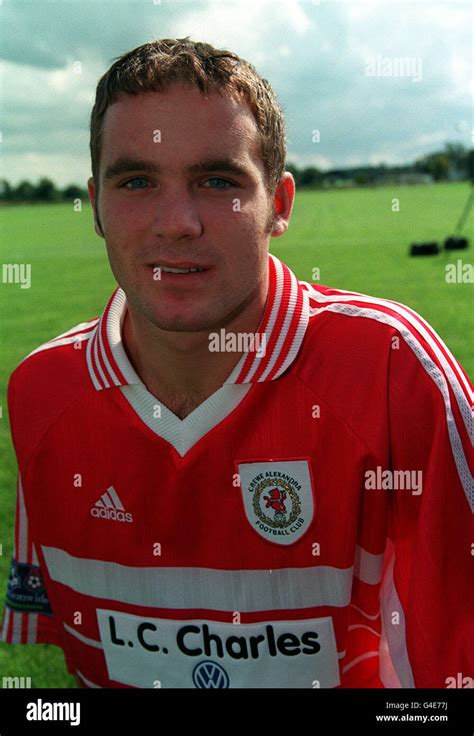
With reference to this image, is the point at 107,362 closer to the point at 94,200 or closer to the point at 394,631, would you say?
the point at 94,200

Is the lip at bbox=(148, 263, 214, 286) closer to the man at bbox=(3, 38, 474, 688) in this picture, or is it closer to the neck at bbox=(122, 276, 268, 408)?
the man at bbox=(3, 38, 474, 688)

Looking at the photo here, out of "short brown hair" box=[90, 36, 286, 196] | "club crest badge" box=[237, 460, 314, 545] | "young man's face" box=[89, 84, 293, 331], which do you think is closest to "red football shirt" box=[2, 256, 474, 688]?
"club crest badge" box=[237, 460, 314, 545]

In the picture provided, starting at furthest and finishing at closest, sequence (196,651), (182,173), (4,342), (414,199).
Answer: (414,199) < (4,342) < (196,651) < (182,173)

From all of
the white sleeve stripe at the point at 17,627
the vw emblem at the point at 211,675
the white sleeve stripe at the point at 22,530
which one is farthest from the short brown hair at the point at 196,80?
the white sleeve stripe at the point at 17,627

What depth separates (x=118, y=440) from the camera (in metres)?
2.05

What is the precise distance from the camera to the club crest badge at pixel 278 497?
193cm

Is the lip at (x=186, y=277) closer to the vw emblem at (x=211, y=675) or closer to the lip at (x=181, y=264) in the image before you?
the lip at (x=181, y=264)

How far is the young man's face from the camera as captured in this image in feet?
5.76

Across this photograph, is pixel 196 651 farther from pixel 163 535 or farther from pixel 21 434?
pixel 21 434

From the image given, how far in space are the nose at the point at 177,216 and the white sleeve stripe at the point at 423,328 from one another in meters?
0.45

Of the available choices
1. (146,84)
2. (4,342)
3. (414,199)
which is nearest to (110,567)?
(146,84)

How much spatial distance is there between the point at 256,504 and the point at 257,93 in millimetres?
1015

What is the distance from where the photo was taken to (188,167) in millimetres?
1748

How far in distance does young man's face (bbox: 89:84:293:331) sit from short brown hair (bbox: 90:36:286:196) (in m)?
0.03
